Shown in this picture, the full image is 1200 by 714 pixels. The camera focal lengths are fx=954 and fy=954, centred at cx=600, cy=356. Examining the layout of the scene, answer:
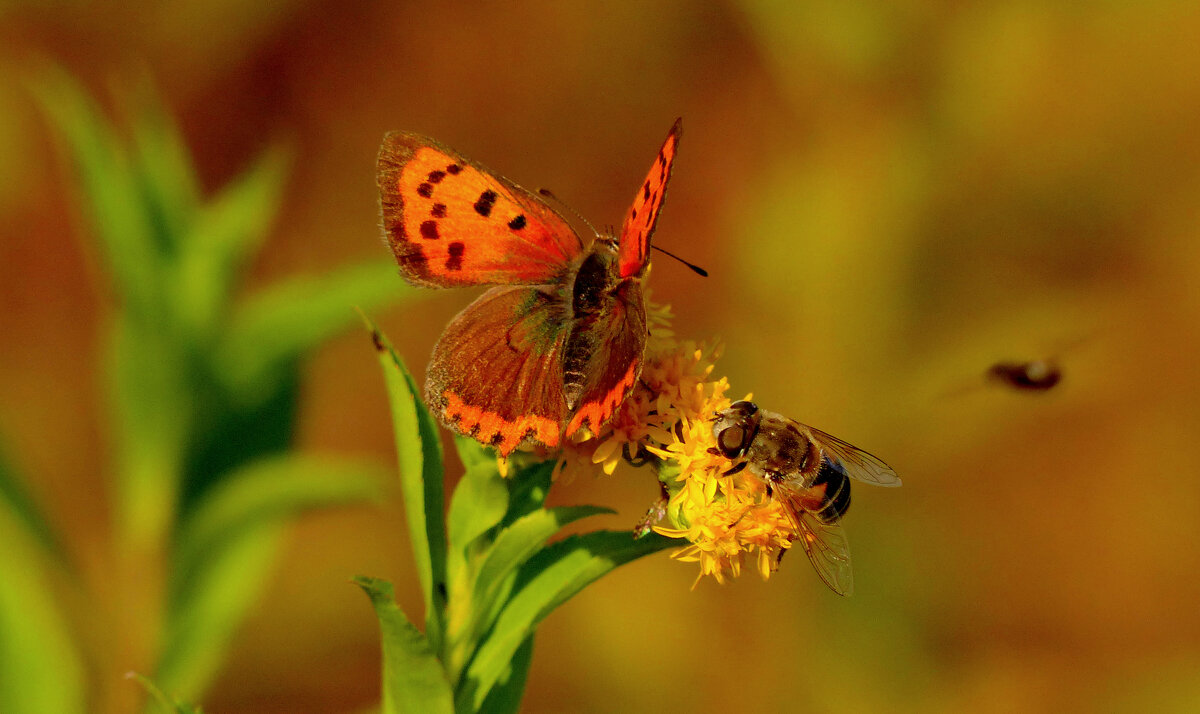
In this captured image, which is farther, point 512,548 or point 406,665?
point 512,548

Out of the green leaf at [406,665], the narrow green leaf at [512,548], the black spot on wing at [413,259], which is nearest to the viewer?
the green leaf at [406,665]

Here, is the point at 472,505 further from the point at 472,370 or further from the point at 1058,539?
the point at 1058,539

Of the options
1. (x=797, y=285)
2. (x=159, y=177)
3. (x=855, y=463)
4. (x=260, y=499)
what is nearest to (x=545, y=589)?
(x=855, y=463)

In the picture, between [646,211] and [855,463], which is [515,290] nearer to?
[646,211]

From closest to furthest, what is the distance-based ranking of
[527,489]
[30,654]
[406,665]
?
[406,665] → [527,489] → [30,654]

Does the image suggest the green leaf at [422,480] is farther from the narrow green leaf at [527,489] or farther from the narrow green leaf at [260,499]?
the narrow green leaf at [260,499]

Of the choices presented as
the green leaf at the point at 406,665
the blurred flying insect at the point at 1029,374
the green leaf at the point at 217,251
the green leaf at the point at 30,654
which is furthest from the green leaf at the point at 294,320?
the blurred flying insect at the point at 1029,374
